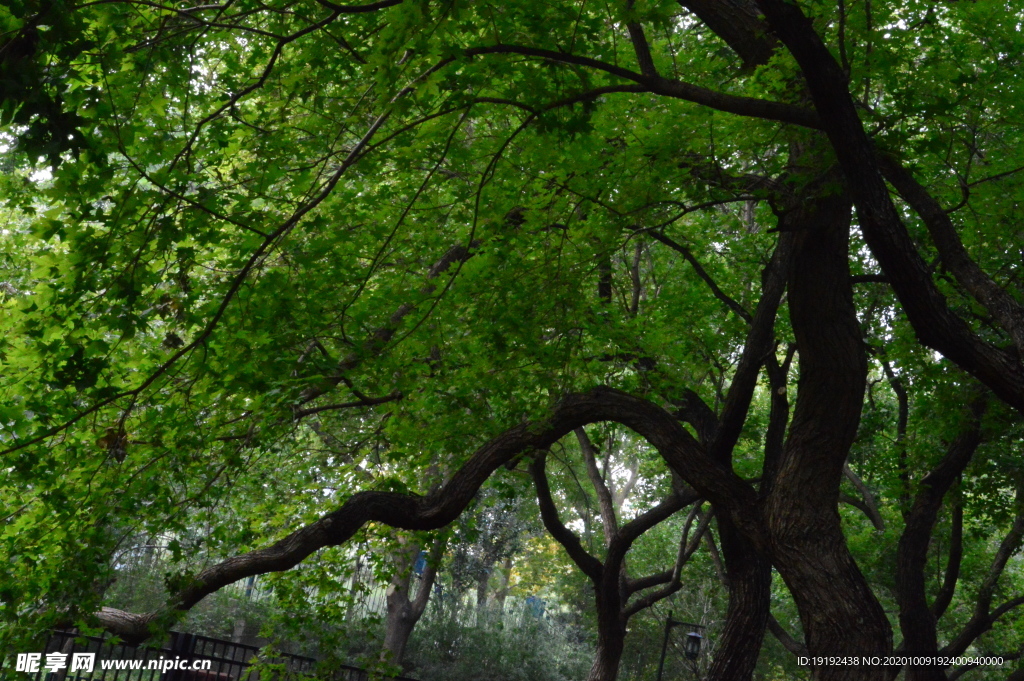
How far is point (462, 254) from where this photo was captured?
22.2 feet

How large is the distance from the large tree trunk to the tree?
19mm

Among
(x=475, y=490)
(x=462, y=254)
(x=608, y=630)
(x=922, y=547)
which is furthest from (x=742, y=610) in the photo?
(x=462, y=254)

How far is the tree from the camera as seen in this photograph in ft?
11.9

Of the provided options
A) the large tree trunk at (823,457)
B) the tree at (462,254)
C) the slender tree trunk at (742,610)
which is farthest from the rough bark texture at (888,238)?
the slender tree trunk at (742,610)

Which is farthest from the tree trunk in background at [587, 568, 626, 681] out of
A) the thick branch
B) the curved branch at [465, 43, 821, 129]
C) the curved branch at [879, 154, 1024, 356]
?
the curved branch at [465, 43, 821, 129]

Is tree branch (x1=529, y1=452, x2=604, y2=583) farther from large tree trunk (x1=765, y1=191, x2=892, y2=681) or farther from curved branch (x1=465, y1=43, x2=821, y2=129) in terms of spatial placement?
curved branch (x1=465, y1=43, x2=821, y2=129)

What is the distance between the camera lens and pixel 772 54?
5.26m

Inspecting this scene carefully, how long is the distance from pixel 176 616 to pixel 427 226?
334 centimetres

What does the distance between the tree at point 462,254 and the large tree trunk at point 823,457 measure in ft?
0.06

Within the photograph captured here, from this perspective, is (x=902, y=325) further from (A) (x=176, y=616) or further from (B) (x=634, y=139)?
(A) (x=176, y=616)

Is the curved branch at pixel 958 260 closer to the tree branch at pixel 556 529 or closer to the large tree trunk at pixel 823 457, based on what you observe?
the large tree trunk at pixel 823 457

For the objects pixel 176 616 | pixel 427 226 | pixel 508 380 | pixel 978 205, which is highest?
pixel 978 205

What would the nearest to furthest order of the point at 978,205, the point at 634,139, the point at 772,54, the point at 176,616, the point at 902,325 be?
the point at 176,616
the point at 772,54
the point at 634,139
the point at 978,205
the point at 902,325

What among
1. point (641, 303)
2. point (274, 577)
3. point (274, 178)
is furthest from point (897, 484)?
point (274, 178)
